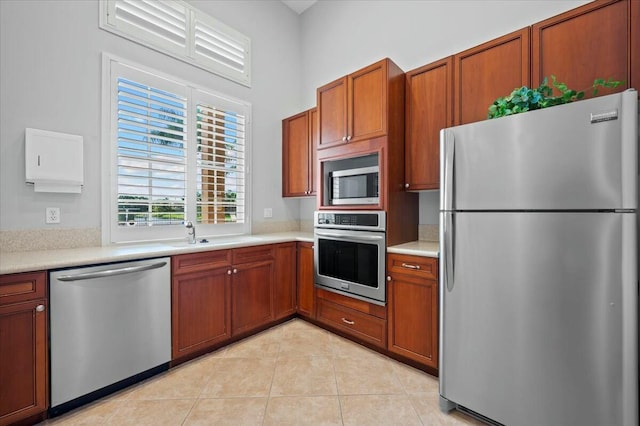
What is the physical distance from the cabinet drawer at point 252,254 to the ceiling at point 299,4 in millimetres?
3258

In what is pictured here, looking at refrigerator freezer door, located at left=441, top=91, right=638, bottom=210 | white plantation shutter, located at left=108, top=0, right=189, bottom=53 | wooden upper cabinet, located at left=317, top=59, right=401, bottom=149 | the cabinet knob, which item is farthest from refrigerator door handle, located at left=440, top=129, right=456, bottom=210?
white plantation shutter, located at left=108, top=0, right=189, bottom=53

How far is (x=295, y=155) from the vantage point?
3.64 meters

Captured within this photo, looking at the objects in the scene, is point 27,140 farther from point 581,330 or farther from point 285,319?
point 581,330

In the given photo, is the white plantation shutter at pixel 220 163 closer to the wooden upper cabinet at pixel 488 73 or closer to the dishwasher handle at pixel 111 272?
the dishwasher handle at pixel 111 272

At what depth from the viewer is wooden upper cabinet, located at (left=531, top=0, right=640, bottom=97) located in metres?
1.66

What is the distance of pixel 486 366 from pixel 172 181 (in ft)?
9.30

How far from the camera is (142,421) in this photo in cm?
167

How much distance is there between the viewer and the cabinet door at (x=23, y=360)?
1.50 metres

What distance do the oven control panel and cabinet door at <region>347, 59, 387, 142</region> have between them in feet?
2.24

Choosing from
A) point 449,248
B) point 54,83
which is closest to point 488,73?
point 449,248

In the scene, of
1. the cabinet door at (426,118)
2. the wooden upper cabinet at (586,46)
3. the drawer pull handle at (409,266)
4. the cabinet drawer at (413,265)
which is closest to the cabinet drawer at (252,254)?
the cabinet drawer at (413,265)

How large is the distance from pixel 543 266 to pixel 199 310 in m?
2.34

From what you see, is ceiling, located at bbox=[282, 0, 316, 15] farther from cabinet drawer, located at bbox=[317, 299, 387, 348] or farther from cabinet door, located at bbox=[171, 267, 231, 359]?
cabinet drawer, located at bbox=[317, 299, 387, 348]

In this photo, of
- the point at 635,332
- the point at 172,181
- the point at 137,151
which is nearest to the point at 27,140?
the point at 137,151
